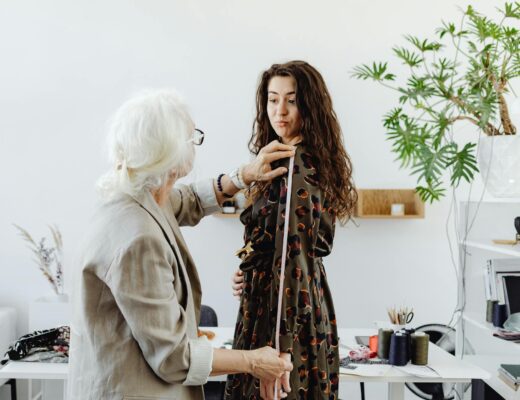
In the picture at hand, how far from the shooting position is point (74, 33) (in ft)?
13.5

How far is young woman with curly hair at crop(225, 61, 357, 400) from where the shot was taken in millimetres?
1783

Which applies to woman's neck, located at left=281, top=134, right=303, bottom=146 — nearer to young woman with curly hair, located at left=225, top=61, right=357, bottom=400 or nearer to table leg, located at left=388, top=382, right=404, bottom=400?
young woman with curly hair, located at left=225, top=61, right=357, bottom=400

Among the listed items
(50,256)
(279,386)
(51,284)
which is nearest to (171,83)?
(50,256)

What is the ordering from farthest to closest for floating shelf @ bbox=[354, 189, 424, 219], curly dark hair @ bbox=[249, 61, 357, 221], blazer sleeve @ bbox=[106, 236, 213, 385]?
floating shelf @ bbox=[354, 189, 424, 219] < curly dark hair @ bbox=[249, 61, 357, 221] < blazer sleeve @ bbox=[106, 236, 213, 385]

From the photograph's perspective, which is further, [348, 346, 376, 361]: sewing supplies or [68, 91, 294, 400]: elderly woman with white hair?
[348, 346, 376, 361]: sewing supplies

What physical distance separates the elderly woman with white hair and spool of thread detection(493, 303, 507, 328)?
193 cm

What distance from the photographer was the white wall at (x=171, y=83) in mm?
4113

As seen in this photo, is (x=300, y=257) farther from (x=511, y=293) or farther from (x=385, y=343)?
(x=511, y=293)

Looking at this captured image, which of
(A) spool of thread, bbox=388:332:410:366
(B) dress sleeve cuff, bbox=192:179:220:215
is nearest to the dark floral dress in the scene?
(B) dress sleeve cuff, bbox=192:179:220:215

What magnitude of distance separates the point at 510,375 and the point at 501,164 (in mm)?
900

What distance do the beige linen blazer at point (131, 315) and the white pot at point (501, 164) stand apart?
6.15ft

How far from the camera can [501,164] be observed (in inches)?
114

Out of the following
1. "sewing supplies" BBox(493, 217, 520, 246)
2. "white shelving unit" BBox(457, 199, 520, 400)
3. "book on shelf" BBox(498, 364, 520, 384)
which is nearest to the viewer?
"book on shelf" BBox(498, 364, 520, 384)

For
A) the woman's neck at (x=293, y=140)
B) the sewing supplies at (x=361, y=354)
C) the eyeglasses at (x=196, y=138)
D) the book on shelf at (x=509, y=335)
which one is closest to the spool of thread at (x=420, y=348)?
the sewing supplies at (x=361, y=354)
